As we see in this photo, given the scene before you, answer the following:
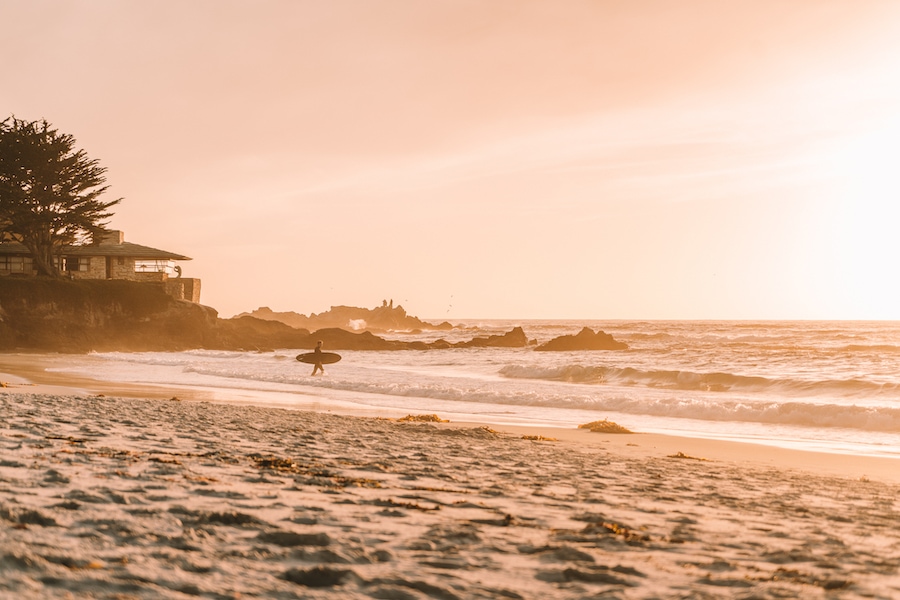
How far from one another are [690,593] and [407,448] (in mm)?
6174

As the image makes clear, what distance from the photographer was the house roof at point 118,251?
54222 mm

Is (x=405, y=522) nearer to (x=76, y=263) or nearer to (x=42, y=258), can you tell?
(x=42, y=258)

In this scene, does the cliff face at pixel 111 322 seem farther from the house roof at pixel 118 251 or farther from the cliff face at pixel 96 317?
the house roof at pixel 118 251

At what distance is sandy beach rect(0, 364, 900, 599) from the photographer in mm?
3922

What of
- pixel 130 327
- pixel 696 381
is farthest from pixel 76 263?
pixel 696 381

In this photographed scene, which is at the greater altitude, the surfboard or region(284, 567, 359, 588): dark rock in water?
region(284, 567, 359, 588): dark rock in water

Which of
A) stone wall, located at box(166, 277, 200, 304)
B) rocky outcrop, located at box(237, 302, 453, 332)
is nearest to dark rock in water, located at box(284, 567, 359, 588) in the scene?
stone wall, located at box(166, 277, 200, 304)

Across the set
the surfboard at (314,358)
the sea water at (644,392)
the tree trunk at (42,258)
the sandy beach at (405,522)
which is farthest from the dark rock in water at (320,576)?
the tree trunk at (42,258)

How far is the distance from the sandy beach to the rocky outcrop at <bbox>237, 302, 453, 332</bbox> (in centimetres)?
13185

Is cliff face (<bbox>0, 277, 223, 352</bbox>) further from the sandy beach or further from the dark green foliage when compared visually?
the sandy beach

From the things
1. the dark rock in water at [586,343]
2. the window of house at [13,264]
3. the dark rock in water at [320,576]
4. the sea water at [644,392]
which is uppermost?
the window of house at [13,264]

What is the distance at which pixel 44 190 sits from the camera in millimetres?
49469

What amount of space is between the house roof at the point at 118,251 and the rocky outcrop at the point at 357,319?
82.4 m

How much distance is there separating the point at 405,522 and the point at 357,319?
6165 inches
